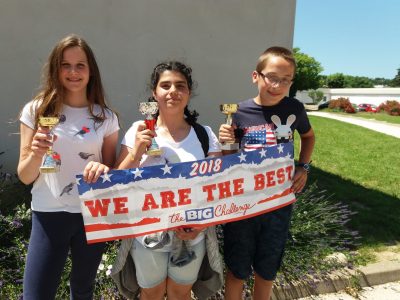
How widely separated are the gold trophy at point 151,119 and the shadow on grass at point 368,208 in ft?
11.2

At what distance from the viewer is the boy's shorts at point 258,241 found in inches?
101

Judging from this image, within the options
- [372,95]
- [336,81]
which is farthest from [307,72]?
[336,81]

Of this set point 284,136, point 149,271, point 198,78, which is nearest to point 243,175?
point 284,136

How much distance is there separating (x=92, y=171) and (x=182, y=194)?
0.59 m

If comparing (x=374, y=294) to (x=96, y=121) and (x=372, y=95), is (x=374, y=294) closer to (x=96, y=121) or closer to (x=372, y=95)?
(x=96, y=121)

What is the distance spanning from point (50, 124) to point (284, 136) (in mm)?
1489

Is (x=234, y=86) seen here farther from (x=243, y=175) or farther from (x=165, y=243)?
(x=165, y=243)

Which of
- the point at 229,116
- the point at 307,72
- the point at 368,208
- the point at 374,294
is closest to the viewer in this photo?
the point at 229,116

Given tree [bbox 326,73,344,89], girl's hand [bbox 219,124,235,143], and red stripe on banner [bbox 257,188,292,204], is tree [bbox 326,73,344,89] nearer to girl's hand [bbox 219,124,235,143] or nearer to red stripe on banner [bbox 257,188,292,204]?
red stripe on banner [bbox 257,188,292,204]

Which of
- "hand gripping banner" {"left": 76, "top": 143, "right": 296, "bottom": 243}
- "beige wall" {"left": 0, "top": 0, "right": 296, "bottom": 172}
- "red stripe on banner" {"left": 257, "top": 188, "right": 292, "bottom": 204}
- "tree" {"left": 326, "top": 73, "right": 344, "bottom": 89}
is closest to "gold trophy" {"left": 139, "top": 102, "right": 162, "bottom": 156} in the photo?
"hand gripping banner" {"left": 76, "top": 143, "right": 296, "bottom": 243}

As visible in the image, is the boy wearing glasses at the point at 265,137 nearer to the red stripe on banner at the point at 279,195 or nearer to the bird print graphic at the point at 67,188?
the red stripe on banner at the point at 279,195

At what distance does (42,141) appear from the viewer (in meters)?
1.85

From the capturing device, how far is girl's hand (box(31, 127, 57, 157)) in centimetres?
185

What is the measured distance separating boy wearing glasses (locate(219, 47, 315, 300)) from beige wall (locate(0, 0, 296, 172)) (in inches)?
124
